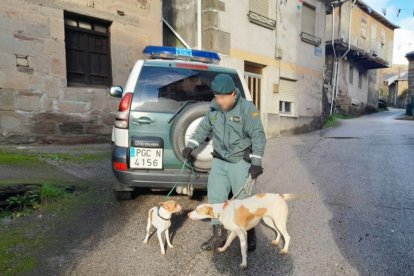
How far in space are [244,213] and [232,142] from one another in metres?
0.68

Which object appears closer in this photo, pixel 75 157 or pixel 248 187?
pixel 248 187

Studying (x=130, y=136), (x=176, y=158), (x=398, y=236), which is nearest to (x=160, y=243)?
(x=176, y=158)

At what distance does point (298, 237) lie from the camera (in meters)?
3.59

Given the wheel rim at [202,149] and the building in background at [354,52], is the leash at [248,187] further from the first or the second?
the building in background at [354,52]

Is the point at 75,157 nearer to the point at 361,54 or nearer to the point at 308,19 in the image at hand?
the point at 308,19

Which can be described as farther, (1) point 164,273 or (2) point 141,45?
(2) point 141,45

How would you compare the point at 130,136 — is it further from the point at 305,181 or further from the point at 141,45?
the point at 141,45

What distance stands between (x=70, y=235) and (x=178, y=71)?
7.46 feet

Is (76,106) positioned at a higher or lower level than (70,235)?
higher

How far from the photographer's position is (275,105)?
1284 centimetres

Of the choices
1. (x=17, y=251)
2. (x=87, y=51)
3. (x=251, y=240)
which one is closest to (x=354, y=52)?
→ (x=87, y=51)

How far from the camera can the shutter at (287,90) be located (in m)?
13.4

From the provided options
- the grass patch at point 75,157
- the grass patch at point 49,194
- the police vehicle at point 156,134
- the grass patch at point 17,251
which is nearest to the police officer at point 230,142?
the police vehicle at point 156,134

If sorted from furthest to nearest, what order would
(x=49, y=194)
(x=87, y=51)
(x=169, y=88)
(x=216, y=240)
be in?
(x=87, y=51) → (x=49, y=194) → (x=169, y=88) → (x=216, y=240)
